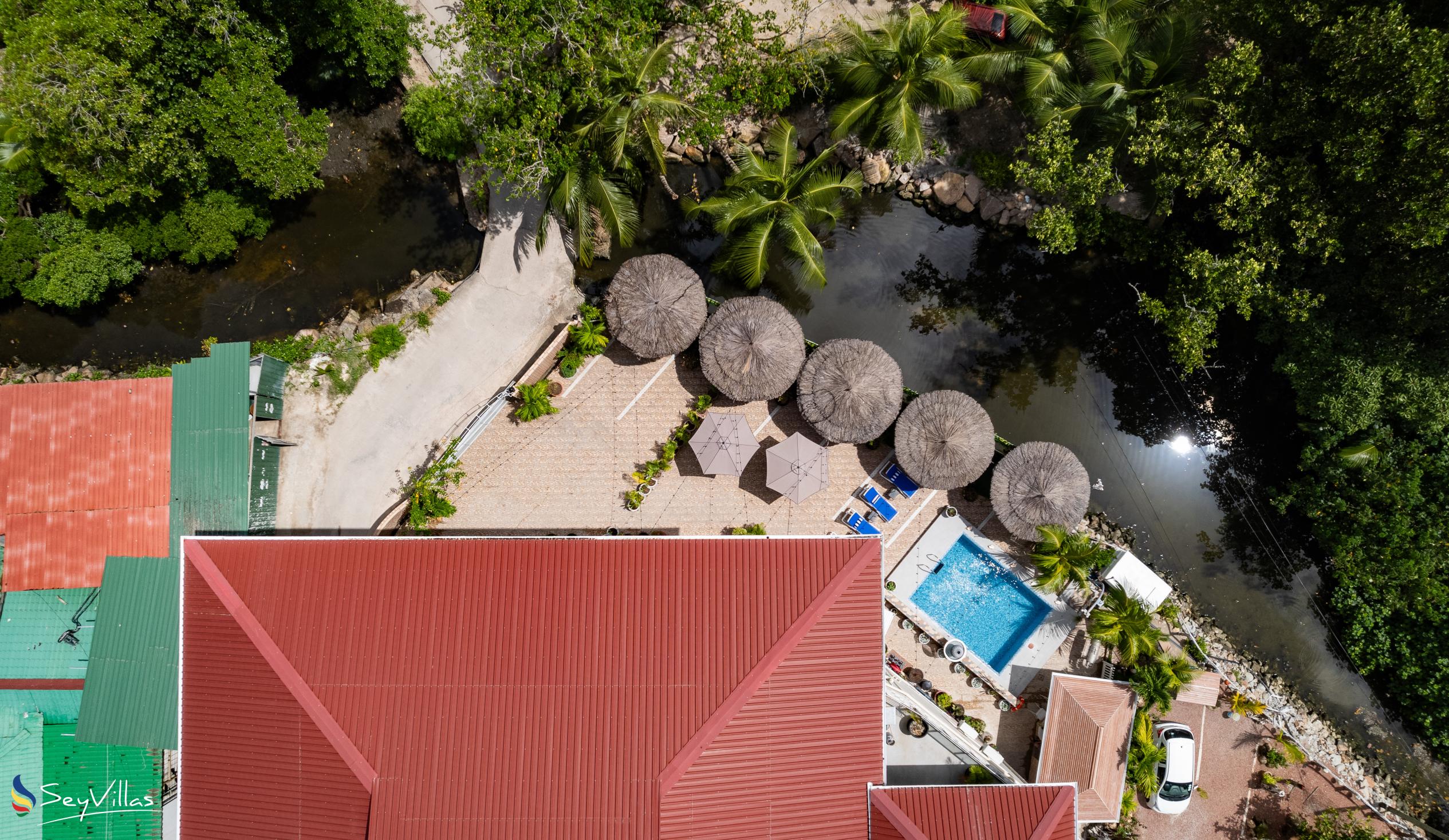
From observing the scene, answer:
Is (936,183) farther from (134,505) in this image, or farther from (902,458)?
(134,505)

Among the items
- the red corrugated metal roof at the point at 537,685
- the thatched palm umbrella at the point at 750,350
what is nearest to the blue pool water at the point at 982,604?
the red corrugated metal roof at the point at 537,685

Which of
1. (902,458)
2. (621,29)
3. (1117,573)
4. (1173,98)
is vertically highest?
(621,29)

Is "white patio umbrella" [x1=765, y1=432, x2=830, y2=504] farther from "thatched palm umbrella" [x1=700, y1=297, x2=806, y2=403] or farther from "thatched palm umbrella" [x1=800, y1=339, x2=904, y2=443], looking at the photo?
"thatched palm umbrella" [x1=700, y1=297, x2=806, y2=403]

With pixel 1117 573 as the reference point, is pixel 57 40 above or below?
above

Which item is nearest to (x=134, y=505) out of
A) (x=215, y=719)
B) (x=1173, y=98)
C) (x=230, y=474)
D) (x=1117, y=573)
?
(x=230, y=474)

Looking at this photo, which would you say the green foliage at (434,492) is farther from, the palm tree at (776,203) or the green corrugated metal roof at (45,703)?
the palm tree at (776,203)

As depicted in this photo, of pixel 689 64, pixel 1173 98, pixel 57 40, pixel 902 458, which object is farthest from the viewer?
pixel 902 458

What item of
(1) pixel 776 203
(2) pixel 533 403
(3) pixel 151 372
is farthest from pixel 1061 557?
(3) pixel 151 372
